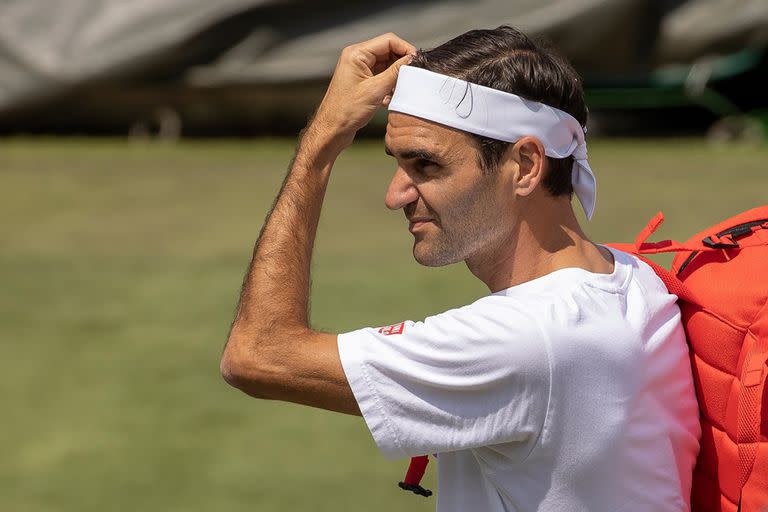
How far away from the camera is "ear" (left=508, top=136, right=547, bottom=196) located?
2920 mm

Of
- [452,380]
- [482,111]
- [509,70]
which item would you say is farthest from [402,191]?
[452,380]

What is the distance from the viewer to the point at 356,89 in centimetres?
317

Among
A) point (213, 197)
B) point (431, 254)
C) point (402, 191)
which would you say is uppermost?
point (402, 191)

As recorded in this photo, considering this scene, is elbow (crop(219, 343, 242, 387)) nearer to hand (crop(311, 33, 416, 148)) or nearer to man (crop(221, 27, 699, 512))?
man (crop(221, 27, 699, 512))

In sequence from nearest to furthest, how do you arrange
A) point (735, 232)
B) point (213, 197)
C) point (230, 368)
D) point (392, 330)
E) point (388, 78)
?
1. point (392, 330)
2. point (230, 368)
3. point (735, 232)
4. point (388, 78)
5. point (213, 197)

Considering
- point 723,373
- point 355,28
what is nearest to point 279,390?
point 723,373

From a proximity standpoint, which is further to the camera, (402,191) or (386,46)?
(386,46)

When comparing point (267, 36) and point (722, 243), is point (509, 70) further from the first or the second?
point (267, 36)

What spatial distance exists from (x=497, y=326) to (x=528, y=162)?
476mm

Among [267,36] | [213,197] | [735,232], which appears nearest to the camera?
[735,232]

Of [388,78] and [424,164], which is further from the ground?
[388,78]

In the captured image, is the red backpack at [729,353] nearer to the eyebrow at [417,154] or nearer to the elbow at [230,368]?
the eyebrow at [417,154]

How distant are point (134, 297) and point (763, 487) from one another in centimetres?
698

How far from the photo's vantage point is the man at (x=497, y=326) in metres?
2.71
